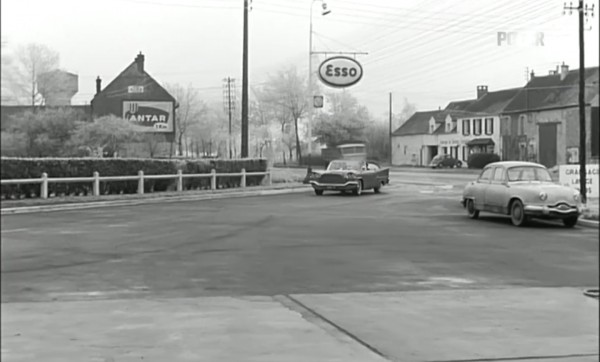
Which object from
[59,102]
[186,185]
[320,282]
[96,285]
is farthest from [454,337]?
[186,185]

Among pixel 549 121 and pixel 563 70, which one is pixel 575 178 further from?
pixel 563 70

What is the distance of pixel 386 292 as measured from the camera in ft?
17.7

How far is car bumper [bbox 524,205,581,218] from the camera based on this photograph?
259 cm

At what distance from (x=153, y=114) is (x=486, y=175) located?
1130mm

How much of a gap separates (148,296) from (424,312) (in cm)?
197

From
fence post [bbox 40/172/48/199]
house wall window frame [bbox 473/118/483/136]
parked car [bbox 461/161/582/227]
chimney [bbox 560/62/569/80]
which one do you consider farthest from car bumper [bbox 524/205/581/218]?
fence post [bbox 40/172/48/199]

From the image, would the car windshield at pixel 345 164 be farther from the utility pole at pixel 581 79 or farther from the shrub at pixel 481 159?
the utility pole at pixel 581 79

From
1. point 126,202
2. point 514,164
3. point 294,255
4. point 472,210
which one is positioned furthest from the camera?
point 294,255

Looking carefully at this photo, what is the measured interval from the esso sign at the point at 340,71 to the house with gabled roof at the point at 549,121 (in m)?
0.44

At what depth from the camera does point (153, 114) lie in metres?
2.37

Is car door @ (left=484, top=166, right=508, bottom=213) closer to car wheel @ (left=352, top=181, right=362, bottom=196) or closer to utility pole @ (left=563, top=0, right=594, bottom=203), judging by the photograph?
utility pole @ (left=563, top=0, right=594, bottom=203)

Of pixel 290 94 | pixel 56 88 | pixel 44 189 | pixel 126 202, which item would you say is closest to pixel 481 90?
pixel 290 94

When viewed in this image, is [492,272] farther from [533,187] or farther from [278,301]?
[533,187]

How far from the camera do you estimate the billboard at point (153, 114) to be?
2.33 meters
